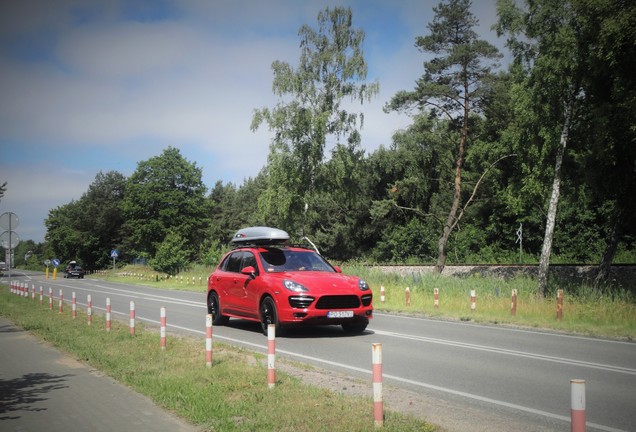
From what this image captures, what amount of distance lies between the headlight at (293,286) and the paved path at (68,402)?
13.6ft

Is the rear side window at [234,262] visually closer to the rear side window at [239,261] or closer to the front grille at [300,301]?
the rear side window at [239,261]

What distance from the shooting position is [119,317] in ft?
58.1

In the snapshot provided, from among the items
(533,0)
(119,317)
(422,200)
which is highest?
(533,0)

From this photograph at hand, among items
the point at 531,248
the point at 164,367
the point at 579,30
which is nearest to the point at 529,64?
the point at 579,30

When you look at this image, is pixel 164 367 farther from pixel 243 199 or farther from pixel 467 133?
pixel 243 199

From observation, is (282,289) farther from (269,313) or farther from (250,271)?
(250,271)

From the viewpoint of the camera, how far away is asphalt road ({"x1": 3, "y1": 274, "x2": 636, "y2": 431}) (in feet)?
20.9

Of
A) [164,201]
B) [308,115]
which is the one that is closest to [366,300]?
[308,115]

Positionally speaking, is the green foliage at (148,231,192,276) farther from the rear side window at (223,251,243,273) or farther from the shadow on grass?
the shadow on grass

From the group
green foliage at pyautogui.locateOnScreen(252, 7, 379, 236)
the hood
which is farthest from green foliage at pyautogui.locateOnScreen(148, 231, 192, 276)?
the hood

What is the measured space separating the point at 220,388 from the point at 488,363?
14.7 feet

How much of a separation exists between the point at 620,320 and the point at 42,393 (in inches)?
517

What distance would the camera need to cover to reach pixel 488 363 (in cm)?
926

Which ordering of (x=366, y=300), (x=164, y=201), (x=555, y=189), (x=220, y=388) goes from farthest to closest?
(x=164, y=201) < (x=555, y=189) < (x=366, y=300) < (x=220, y=388)
